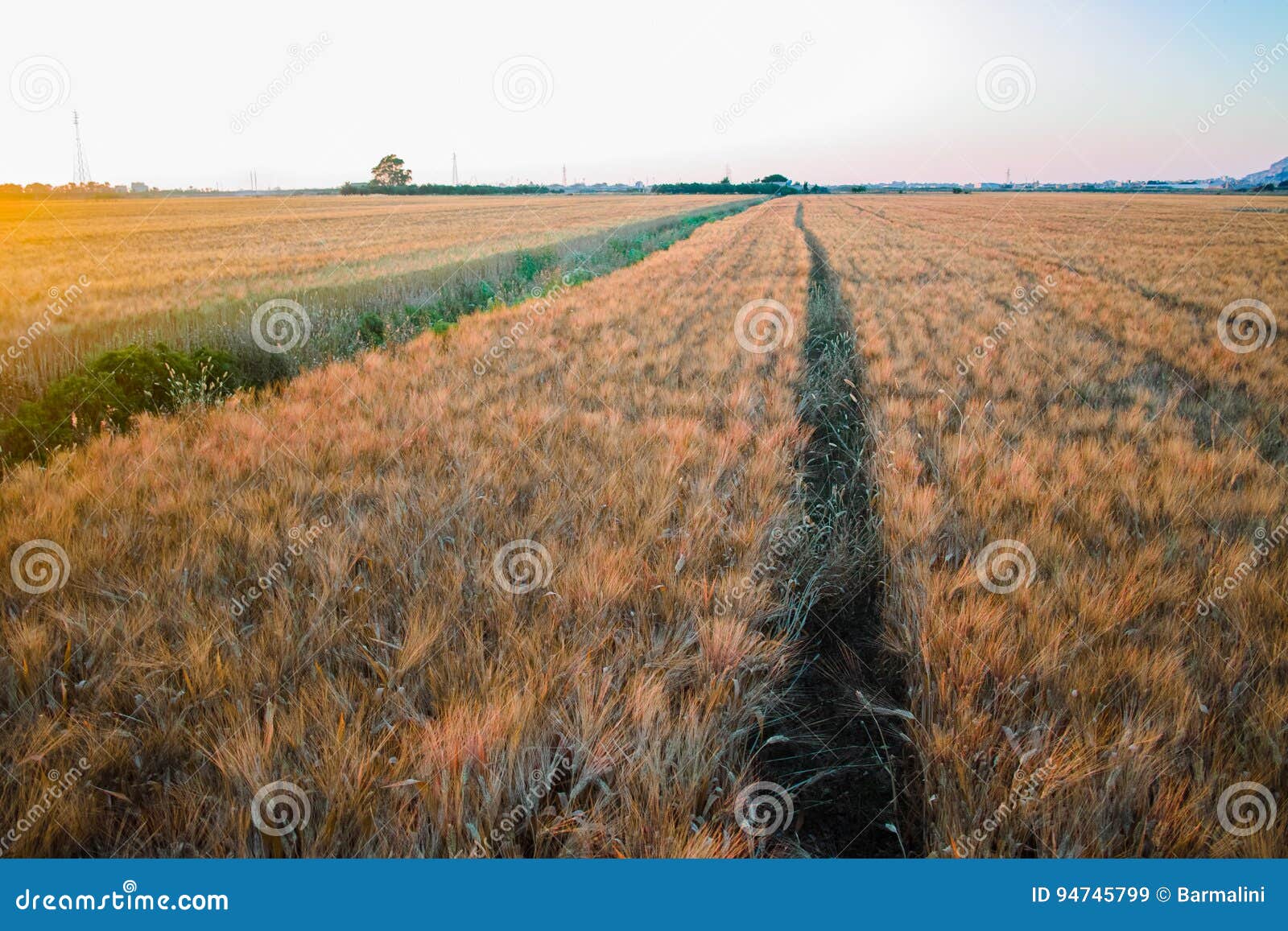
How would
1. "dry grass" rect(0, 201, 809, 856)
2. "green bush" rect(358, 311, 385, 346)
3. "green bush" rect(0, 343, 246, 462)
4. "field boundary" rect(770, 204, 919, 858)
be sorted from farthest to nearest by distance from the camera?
"green bush" rect(358, 311, 385, 346)
"green bush" rect(0, 343, 246, 462)
"field boundary" rect(770, 204, 919, 858)
"dry grass" rect(0, 201, 809, 856)

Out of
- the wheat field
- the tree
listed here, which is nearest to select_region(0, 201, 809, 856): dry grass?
the wheat field

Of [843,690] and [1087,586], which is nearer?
[843,690]

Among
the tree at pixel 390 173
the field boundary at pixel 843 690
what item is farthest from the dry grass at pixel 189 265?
the tree at pixel 390 173

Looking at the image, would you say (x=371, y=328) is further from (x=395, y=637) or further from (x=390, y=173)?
(x=390, y=173)

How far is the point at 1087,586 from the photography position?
268cm

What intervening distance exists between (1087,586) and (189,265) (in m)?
15.1

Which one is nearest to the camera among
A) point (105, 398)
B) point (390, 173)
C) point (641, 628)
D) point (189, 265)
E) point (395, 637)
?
point (395, 637)

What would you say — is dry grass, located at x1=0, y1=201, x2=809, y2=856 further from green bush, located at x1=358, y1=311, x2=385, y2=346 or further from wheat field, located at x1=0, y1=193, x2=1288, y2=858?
green bush, located at x1=358, y1=311, x2=385, y2=346

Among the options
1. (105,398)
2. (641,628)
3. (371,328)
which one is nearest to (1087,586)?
(641,628)

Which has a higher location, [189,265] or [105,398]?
[189,265]

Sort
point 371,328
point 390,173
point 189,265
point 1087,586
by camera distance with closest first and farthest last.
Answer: point 1087,586 < point 371,328 < point 189,265 < point 390,173

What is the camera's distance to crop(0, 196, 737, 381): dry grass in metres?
6.98

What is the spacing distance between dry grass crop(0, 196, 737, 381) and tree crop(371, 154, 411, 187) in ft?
152

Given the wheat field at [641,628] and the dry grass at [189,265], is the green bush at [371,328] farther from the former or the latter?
the wheat field at [641,628]
